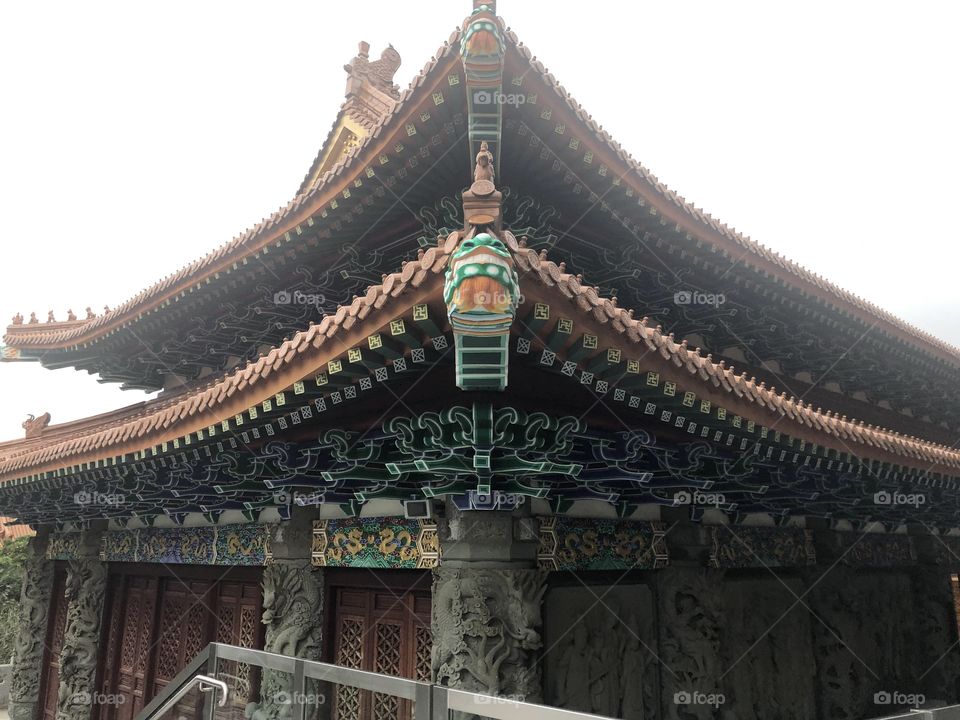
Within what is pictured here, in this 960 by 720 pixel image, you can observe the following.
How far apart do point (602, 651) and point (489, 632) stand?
4.30 ft

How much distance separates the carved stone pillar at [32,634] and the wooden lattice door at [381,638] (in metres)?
6.61

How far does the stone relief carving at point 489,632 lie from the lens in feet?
13.7

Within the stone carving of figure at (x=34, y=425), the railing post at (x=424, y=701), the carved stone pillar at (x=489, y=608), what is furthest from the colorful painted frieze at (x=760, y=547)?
the stone carving of figure at (x=34, y=425)

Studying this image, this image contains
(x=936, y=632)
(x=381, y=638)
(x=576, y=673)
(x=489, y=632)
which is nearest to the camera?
(x=489, y=632)

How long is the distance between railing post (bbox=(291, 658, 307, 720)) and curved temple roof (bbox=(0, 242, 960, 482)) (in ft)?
5.03

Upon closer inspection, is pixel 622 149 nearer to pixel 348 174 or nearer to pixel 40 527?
pixel 348 174

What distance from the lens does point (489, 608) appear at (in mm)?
4312

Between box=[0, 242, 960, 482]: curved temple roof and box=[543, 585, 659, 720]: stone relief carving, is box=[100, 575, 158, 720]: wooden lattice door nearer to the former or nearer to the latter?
box=[0, 242, 960, 482]: curved temple roof

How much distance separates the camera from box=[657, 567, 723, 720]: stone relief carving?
5398 mm

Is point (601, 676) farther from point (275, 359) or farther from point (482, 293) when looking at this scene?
point (482, 293)

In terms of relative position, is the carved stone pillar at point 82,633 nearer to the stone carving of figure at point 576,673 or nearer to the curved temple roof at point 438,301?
the curved temple roof at point 438,301

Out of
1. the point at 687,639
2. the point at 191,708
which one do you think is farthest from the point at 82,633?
the point at 687,639

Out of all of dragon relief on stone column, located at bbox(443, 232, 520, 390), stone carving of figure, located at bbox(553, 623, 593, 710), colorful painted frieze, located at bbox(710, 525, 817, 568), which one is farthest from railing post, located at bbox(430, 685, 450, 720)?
colorful painted frieze, located at bbox(710, 525, 817, 568)

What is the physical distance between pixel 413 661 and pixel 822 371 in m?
6.48
